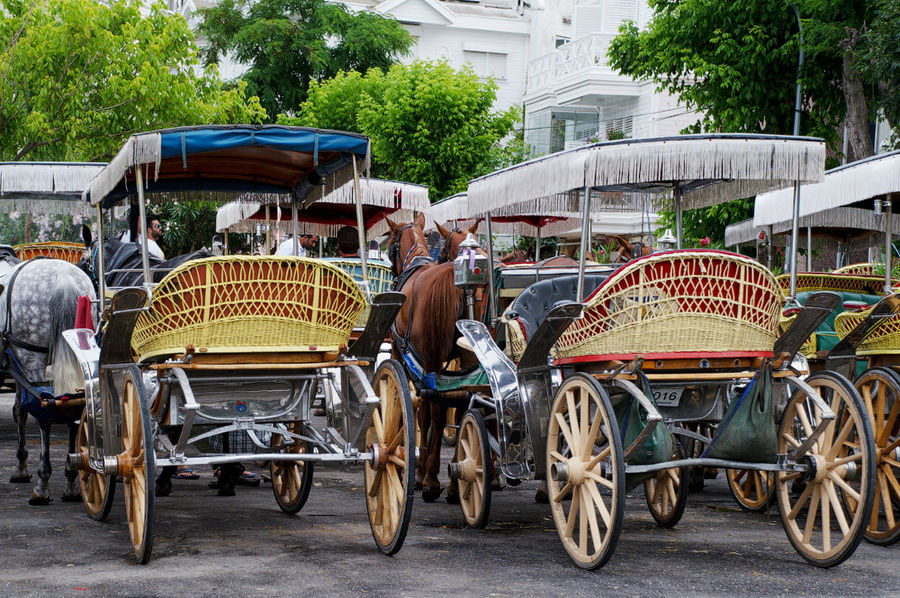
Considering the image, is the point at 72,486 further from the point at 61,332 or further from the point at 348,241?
the point at 348,241

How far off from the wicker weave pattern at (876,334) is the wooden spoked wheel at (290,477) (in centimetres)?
349

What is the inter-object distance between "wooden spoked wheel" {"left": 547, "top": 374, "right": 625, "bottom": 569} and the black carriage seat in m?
1.29

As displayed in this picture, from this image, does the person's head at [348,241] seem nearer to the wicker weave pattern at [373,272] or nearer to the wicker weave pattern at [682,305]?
the wicker weave pattern at [373,272]

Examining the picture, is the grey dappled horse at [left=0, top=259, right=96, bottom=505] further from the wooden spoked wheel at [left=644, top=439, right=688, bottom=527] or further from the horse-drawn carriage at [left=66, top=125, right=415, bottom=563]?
the wooden spoked wheel at [left=644, top=439, right=688, bottom=527]

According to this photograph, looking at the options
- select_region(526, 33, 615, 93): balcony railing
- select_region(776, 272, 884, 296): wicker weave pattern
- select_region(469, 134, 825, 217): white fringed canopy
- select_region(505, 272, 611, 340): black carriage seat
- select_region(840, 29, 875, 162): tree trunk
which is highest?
select_region(526, 33, 615, 93): balcony railing

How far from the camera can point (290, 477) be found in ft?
25.1

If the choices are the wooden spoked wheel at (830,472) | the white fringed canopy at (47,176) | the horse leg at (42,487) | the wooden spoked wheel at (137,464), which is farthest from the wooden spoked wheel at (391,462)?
the white fringed canopy at (47,176)

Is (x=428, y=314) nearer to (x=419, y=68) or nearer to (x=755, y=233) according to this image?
(x=755, y=233)

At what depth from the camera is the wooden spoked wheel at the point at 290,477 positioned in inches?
283

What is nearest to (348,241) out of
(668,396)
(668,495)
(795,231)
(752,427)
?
(668,495)

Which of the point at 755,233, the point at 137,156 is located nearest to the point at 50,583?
the point at 137,156

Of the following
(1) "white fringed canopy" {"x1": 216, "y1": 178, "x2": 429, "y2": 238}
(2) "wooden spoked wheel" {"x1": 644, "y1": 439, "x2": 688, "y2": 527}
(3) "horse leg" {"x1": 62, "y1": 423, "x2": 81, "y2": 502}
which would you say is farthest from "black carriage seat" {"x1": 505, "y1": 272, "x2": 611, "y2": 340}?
(1) "white fringed canopy" {"x1": 216, "y1": 178, "x2": 429, "y2": 238}

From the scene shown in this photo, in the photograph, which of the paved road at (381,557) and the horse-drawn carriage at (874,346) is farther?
the horse-drawn carriage at (874,346)

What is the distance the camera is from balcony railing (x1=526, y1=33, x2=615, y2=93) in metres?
36.5
